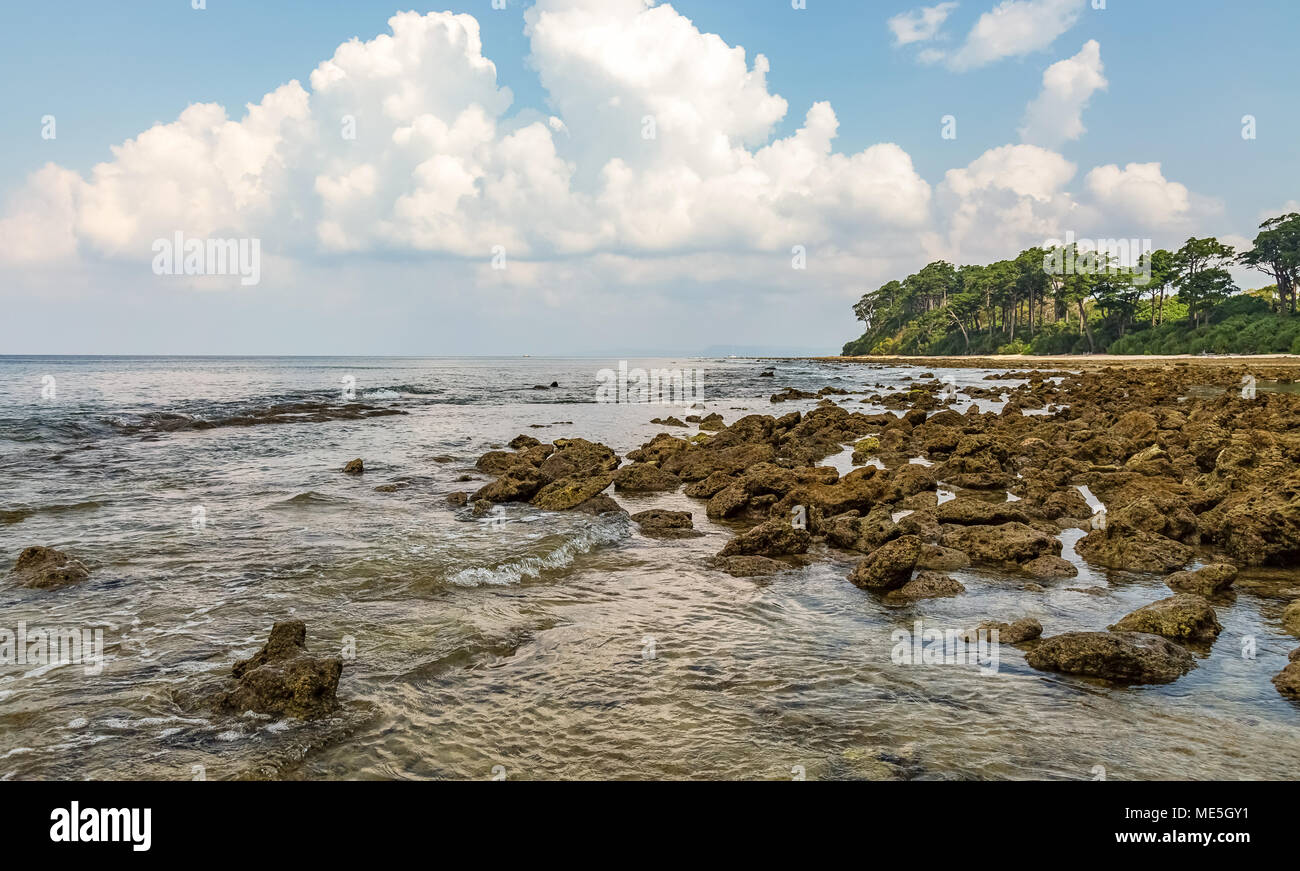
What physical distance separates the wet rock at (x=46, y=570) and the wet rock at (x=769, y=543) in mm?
8866

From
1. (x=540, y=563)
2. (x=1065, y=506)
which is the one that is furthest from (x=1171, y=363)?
(x=540, y=563)

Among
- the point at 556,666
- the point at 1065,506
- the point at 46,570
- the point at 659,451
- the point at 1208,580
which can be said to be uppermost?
the point at 659,451

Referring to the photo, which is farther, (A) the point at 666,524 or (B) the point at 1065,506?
(A) the point at 666,524

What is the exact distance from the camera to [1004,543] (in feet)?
32.4

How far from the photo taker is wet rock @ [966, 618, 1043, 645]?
6.90 meters

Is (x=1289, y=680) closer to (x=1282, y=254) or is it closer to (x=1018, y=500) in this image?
(x=1018, y=500)

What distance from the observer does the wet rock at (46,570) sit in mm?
9047

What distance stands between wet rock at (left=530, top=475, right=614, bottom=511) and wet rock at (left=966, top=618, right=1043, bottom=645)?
334 inches

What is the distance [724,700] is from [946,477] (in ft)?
→ 39.3

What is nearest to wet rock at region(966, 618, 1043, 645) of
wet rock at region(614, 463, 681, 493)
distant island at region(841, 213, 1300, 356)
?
wet rock at region(614, 463, 681, 493)

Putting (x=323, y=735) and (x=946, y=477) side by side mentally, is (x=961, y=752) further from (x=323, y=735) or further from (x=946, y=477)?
(x=946, y=477)

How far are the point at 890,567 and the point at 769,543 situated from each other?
85.8 inches

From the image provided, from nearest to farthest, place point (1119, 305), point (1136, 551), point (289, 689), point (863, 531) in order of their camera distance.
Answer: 1. point (289, 689)
2. point (1136, 551)
3. point (863, 531)
4. point (1119, 305)
